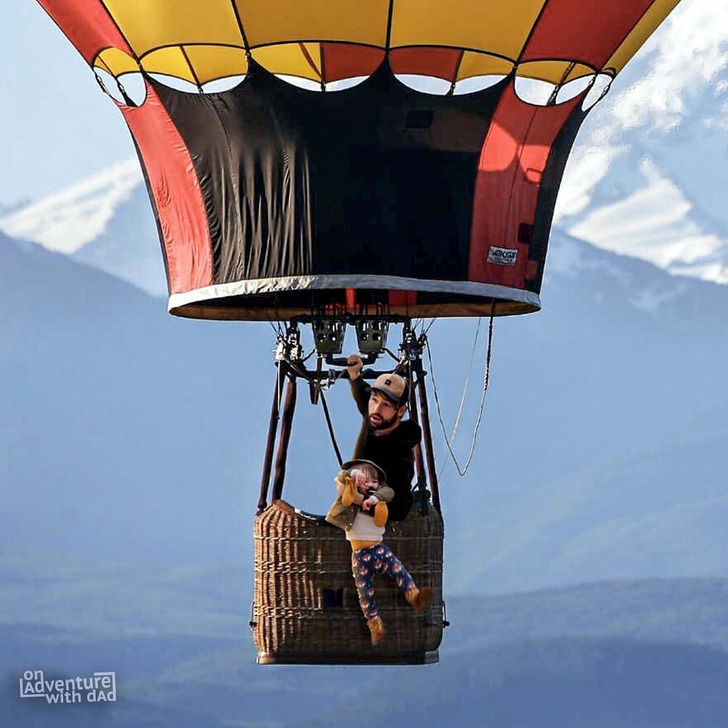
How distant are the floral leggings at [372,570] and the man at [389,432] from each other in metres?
0.14

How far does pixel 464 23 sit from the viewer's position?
9.67 metres

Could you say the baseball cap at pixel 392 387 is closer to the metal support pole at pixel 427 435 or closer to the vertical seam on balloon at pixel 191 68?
the metal support pole at pixel 427 435

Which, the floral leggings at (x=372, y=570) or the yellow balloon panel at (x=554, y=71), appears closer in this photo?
the floral leggings at (x=372, y=570)

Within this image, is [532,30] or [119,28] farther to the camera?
[119,28]

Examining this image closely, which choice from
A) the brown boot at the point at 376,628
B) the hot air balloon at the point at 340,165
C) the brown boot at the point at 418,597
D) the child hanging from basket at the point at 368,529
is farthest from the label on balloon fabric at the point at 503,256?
the brown boot at the point at 376,628

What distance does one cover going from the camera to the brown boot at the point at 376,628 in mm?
9766

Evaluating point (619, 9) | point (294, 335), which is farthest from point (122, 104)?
point (619, 9)

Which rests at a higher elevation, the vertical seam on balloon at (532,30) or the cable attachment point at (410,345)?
the vertical seam on balloon at (532,30)

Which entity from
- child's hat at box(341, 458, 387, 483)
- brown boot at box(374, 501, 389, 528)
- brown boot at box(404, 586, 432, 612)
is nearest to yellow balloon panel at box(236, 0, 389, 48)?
child's hat at box(341, 458, 387, 483)

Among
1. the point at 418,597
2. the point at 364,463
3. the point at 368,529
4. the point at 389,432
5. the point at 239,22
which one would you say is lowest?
the point at 418,597

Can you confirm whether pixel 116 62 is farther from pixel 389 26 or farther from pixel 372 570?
pixel 372 570

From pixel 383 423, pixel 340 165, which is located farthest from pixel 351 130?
pixel 383 423

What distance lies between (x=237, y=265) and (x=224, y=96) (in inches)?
22.9

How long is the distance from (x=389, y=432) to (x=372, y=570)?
0.47 m
